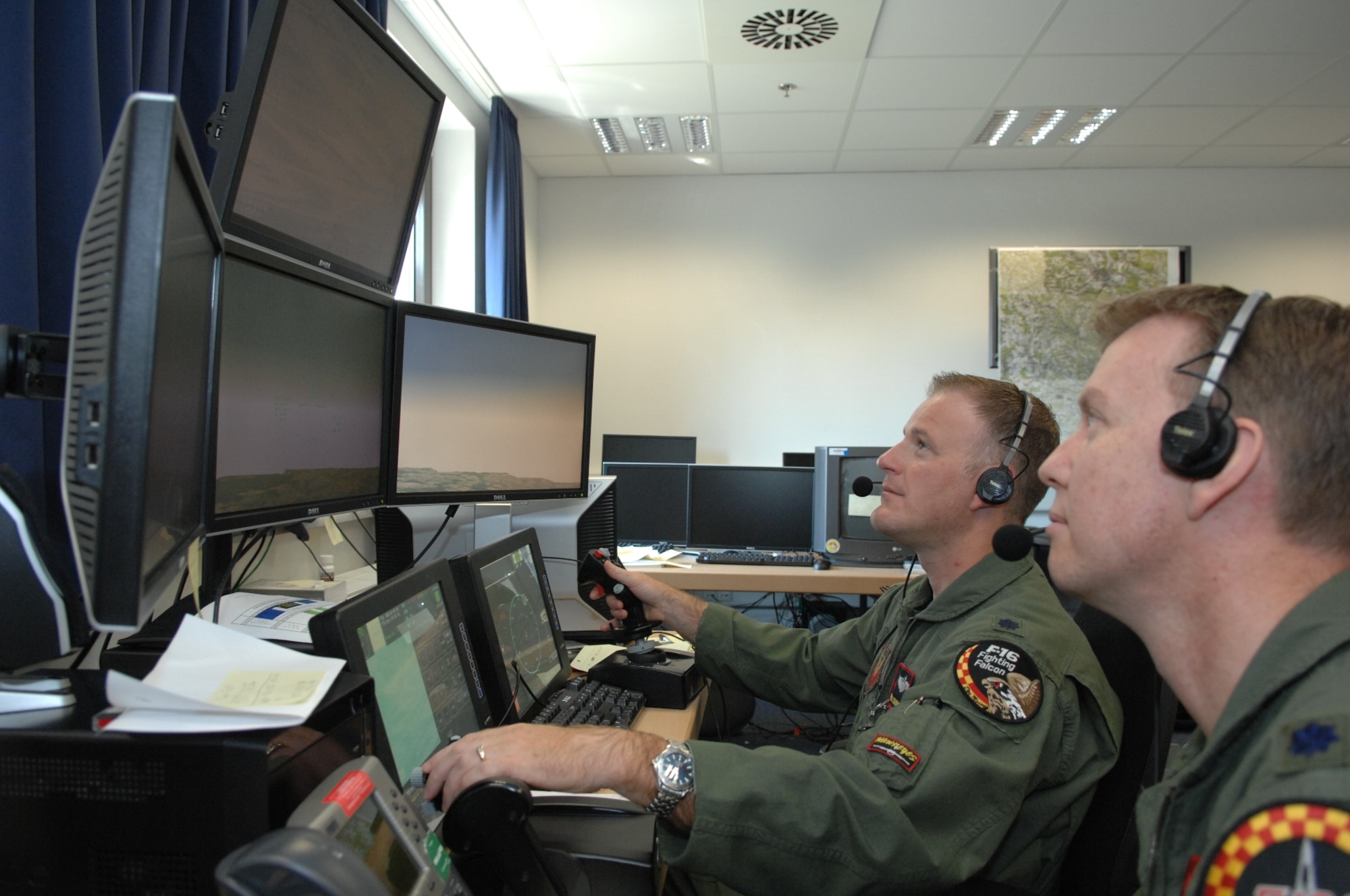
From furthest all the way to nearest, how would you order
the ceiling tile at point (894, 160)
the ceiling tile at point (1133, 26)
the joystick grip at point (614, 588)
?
1. the ceiling tile at point (894, 160)
2. the ceiling tile at point (1133, 26)
3. the joystick grip at point (614, 588)

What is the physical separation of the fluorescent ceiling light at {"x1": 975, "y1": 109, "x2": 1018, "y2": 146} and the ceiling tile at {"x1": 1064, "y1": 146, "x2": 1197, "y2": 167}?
1.86 feet

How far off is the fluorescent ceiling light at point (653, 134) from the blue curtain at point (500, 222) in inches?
27.8

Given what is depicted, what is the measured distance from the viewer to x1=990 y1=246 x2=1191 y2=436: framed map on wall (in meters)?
4.86

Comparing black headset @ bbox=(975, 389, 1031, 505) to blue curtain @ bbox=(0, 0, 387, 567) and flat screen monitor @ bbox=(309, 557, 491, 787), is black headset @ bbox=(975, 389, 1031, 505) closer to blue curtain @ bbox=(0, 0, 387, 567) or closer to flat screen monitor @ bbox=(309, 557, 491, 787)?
flat screen monitor @ bbox=(309, 557, 491, 787)

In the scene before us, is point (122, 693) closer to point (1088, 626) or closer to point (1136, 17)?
point (1088, 626)

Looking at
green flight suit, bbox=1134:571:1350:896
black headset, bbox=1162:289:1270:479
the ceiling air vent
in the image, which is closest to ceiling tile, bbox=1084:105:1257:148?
the ceiling air vent

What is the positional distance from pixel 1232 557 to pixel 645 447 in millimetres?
3707

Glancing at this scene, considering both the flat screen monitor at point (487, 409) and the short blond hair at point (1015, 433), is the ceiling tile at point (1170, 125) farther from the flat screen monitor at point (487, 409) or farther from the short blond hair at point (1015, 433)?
the flat screen monitor at point (487, 409)

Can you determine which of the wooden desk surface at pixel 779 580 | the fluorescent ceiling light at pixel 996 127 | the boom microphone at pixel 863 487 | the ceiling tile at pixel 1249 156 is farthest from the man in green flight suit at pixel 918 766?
Answer: the ceiling tile at pixel 1249 156

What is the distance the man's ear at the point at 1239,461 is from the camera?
63 cm

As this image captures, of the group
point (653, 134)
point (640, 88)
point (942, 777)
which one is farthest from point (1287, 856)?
point (653, 134)

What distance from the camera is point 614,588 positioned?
1631 millimetres

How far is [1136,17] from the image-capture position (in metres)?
3.16

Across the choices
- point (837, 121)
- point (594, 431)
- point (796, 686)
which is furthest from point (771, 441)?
point (796, 686)
